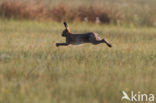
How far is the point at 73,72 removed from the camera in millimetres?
5348

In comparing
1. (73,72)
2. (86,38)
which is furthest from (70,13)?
(73,72)

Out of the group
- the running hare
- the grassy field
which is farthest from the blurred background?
the running hare

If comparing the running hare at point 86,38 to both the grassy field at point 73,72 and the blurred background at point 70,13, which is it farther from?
the blurred background at point 70,13

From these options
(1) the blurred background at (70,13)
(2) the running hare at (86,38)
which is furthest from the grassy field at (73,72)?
(1) the blurred background at (70,13)

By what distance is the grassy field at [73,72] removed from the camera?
4.25m

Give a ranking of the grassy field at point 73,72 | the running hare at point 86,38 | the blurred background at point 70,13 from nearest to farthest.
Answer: the grassy field at point 73,72 < the running hare at point 86,38 < the blurred background at point 70,13

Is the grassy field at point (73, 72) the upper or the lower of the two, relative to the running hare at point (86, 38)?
lower

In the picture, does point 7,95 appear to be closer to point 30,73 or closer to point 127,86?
point 30,73

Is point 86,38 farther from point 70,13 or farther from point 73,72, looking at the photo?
point 70,13

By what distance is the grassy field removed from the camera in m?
4.25

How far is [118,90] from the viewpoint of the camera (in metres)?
4.54

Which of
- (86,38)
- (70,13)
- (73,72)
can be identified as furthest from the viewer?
(70,13)

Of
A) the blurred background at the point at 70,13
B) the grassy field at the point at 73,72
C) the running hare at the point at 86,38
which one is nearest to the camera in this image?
the grassy field at the point at 73,72

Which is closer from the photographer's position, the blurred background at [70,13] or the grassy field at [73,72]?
the grassy field at [73,72]
